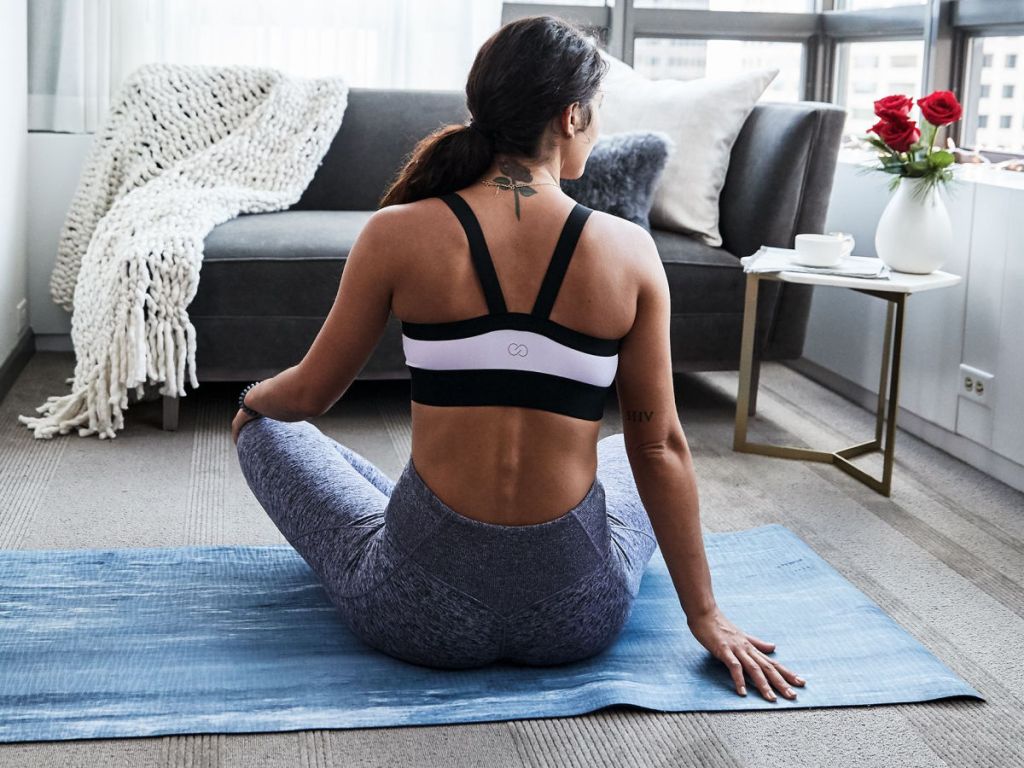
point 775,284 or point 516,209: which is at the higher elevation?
point 516,209

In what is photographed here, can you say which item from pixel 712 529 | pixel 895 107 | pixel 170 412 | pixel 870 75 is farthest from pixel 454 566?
pixel 870 75

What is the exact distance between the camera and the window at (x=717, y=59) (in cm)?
462

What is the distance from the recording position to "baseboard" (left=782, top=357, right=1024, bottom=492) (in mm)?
2941

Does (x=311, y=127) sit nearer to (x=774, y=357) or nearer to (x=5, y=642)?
(x=774, y=357)

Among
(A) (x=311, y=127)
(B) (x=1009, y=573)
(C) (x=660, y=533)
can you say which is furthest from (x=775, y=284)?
(C) (x=660, y=533)

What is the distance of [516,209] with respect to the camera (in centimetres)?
160

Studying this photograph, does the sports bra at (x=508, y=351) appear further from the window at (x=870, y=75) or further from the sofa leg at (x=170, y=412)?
the window at (x=870, y=75)

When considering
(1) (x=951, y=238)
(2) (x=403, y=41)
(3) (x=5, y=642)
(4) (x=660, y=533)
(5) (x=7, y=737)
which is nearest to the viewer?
(5) (x=7, y=737)

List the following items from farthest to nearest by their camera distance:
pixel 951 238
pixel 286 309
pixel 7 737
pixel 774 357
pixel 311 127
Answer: pixel 311 127 < pixel 774 357 < pixel 286 309 < pixel 951 238 < pixel 7 737

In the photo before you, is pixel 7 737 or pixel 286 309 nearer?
pixel 7 737

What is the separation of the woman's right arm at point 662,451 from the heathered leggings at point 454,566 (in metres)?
0.09

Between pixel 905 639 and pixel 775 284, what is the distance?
158 cm

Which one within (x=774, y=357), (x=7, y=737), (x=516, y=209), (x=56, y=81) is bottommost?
(x=7, y=737)

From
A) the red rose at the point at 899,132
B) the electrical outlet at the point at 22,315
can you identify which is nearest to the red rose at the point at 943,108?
the red rose at the point at 899,132
